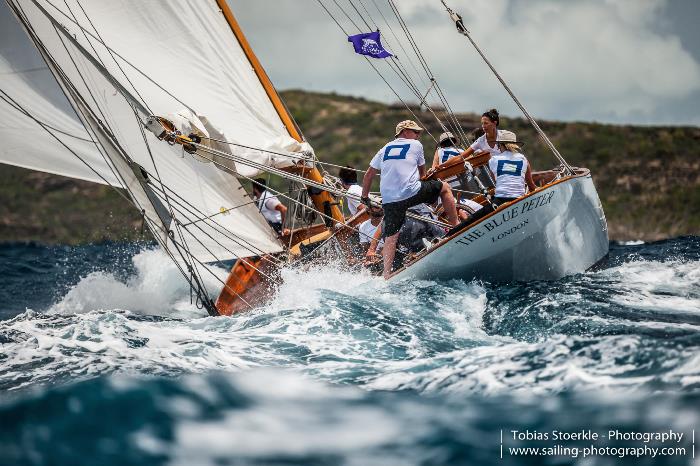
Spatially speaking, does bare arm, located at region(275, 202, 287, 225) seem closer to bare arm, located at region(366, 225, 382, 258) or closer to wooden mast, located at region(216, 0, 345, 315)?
wooden mast, located at region(216, 0, 345, 315)

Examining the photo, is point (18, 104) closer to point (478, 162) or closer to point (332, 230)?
point (332, 230)

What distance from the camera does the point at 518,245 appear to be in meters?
7.83

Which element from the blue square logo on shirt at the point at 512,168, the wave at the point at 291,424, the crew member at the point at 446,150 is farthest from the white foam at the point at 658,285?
the wave at the point at 291,424

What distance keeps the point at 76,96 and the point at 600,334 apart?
5.31 meters

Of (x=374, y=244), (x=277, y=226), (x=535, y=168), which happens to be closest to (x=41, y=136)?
(x=277, y=226)

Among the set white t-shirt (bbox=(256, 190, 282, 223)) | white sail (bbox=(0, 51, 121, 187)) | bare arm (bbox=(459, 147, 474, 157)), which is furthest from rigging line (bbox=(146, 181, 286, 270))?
bare arm (bbox=(459, 147, 474, 157))

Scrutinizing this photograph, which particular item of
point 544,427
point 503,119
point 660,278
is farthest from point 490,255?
point 503,119

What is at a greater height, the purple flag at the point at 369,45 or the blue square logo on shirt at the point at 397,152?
the purple flag at the point at 369,45

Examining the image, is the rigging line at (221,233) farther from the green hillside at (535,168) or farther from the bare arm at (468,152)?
the green hillside at (535,168)

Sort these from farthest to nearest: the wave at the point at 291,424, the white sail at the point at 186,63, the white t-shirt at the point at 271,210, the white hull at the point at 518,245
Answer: the white t-shirt at the point at 271,210 → the white sail at the point at 186,63 → the white hull at the point at 518,245 → the wave at the point at 291,424

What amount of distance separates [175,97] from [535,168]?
3138 centimetres

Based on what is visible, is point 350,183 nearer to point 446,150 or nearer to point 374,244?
point 446,150

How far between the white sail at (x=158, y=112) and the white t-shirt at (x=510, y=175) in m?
2.75

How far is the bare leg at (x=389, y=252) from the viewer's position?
8.11m
